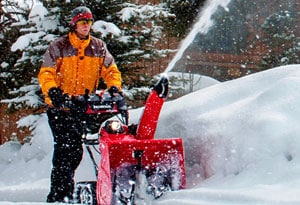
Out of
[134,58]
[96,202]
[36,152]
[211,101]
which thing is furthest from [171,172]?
[134,58]

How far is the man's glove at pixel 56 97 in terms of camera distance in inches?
186

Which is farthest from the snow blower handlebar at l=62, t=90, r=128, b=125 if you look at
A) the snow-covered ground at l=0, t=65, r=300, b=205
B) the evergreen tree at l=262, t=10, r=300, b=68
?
the evergreen tree at l=262, t=10, r=300, b=68

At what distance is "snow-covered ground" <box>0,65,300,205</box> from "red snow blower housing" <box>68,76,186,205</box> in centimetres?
19

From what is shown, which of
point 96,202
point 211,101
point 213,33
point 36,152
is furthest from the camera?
point 213,33

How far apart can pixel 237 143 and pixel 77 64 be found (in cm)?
168

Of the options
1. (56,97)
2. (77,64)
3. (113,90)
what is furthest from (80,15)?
(56,97)

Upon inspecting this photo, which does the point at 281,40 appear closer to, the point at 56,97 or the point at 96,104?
the point at 96,104

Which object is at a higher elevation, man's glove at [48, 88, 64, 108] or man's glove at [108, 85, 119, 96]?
man's glove at [108, 85, 119, 96]

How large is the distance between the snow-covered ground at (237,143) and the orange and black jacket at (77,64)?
99 cm

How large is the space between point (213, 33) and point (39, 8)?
10.7 m

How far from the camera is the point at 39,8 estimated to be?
9281 millimetres

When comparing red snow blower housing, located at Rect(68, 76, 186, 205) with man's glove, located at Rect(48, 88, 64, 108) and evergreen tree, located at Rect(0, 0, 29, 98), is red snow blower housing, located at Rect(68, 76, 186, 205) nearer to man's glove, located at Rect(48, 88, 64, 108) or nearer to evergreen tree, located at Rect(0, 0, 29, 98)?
man's glove, located at Rect(48, 88, 64, 108)

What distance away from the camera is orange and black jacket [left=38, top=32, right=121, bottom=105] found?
5.26 metres

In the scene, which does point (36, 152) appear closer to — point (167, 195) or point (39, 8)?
point (39, 8)
